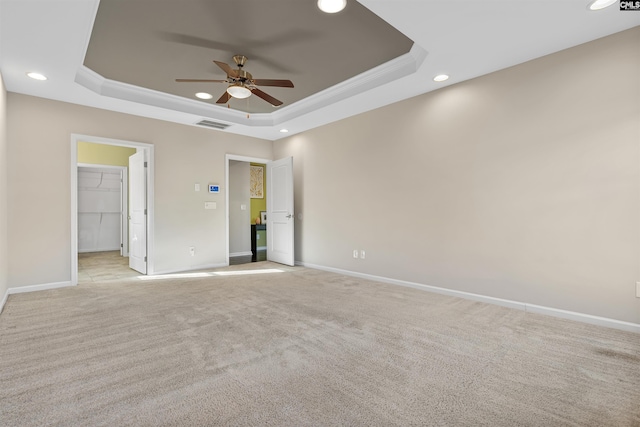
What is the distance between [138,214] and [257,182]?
3.98 metres

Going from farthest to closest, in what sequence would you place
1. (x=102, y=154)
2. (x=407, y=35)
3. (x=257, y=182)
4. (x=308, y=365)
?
(x=257, y=182) < (x=102, y=154) < (x=407, y=35) < (x=308, y=365)

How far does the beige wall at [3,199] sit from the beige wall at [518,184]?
4.55 meters

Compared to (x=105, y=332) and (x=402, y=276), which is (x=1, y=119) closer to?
(x=105, y=332)

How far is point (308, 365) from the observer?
2.11 meters

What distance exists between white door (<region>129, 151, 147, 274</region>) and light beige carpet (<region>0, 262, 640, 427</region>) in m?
1.92

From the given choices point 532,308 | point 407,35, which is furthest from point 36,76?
point 532,308

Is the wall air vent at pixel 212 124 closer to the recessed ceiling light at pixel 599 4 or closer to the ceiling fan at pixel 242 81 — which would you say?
the ceiling fan at pixel 242 81

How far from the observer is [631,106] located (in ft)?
8.96

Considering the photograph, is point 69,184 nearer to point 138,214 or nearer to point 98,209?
point 138,214

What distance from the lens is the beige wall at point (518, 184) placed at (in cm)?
280

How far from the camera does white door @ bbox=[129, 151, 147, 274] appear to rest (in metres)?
5.33

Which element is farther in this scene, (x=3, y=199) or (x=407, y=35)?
(x=3, y=199)

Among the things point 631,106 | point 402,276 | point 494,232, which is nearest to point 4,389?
point 402,276

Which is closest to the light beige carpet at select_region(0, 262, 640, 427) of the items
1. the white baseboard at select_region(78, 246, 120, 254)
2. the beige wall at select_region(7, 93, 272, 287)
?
the beige wall at select_region(7, 93, 272, 287)
